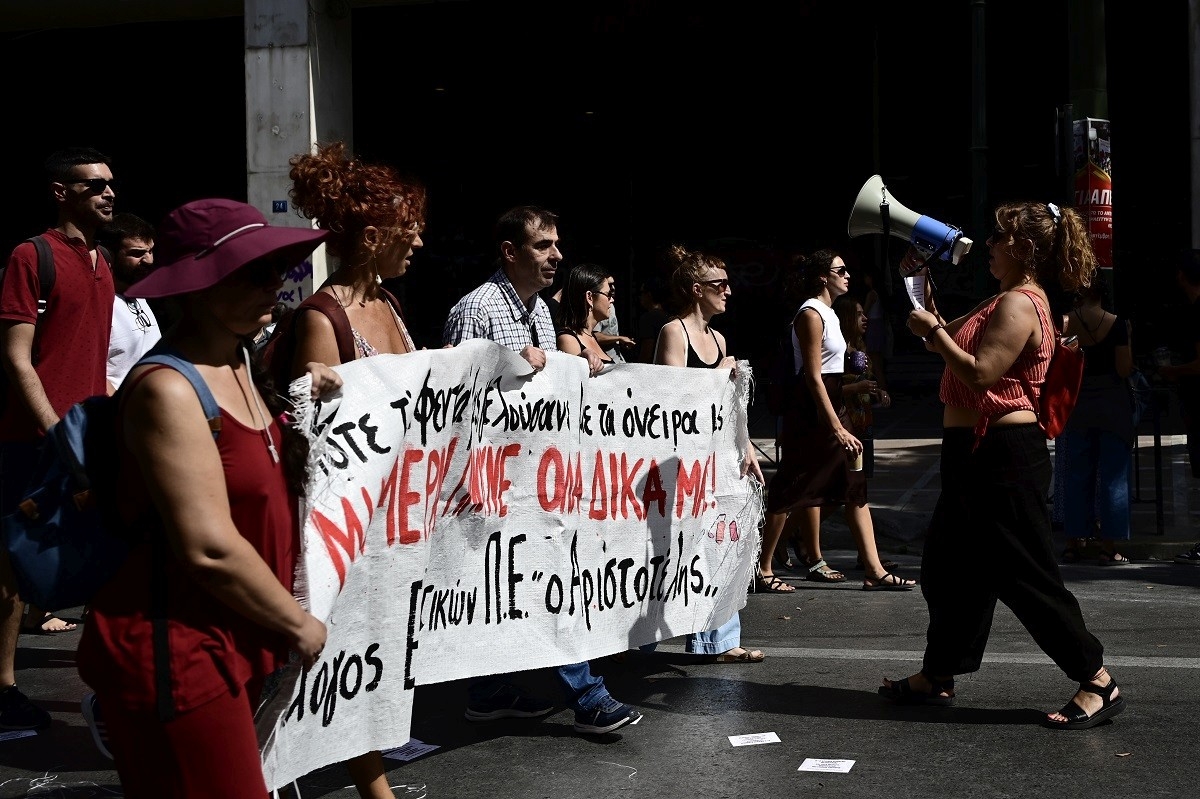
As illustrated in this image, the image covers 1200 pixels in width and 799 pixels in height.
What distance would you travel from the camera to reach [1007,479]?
4.96 meters

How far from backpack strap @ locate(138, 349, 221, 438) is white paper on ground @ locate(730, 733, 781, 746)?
284 centimetres

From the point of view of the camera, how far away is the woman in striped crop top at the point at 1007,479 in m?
4.92

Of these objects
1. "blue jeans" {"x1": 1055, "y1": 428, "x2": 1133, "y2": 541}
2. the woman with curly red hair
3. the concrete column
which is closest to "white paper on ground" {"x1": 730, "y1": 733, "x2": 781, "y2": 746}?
the woman with curly red hair

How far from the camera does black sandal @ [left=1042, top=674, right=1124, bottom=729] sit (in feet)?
16.1

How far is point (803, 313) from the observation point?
25.0 ft

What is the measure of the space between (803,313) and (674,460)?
7.62 feet

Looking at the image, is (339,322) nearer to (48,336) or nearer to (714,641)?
(48,336)

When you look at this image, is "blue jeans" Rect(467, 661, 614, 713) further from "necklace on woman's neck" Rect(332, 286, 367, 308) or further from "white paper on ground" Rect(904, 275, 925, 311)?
"white paper on ground" Rect(904, 275, 925, 311)

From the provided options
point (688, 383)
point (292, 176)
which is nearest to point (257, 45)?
point (688, 383)

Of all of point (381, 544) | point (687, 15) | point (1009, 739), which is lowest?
point (1009, 739)

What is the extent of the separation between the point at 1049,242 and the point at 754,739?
6.94ft

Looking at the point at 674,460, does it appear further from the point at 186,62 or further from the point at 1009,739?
the point at 186,62

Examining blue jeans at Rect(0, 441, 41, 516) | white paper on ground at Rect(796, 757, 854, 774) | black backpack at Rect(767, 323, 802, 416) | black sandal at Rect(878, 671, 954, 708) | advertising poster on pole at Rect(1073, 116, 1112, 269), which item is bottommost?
white paper on ground at Rect(796, 757, 854, 774)

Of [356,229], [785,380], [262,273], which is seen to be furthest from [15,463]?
[785,380]
